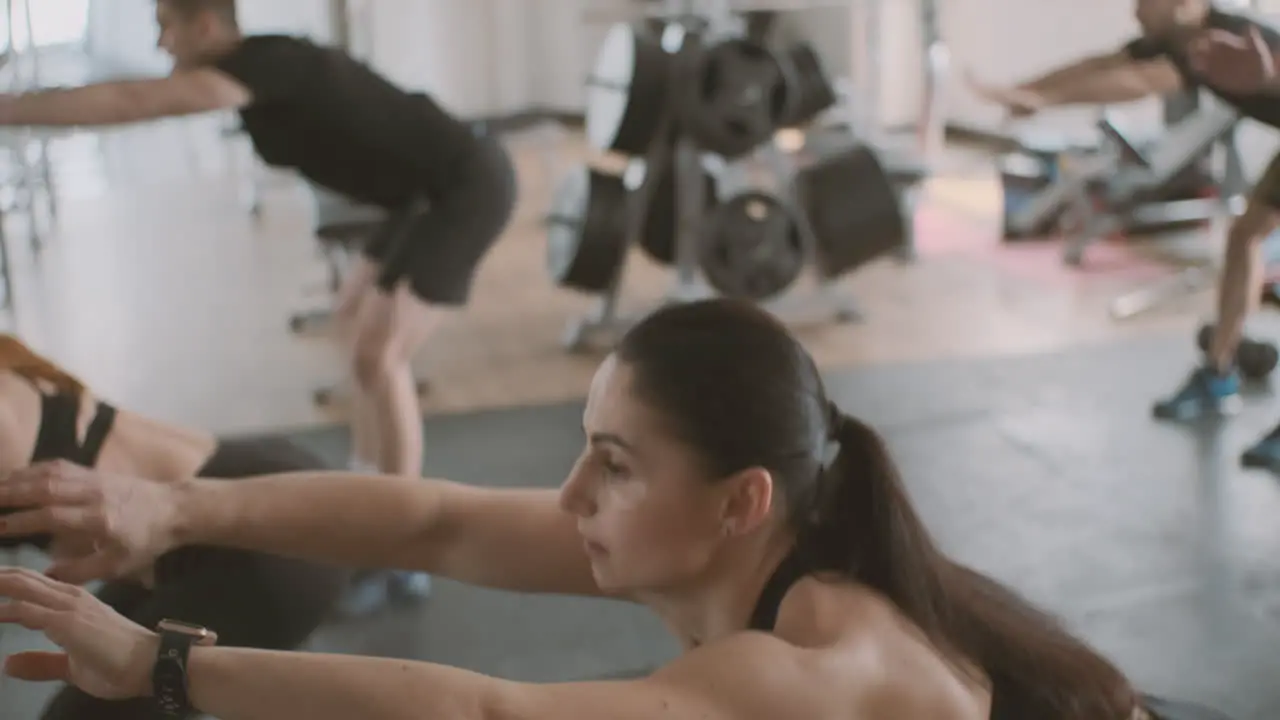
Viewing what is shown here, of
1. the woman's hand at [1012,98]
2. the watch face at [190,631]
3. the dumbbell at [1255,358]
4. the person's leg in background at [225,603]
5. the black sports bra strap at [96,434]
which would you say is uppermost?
the woman's hand at [1012,98]

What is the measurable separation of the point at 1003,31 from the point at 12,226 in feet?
15.8

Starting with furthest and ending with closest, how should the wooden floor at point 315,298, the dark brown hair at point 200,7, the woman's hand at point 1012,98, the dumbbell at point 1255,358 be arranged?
the wooden floor at point 315,298 < the dumbbell at point 1255,358 < the woman's hand at point 1012,98 < the dark brown hair at point 200,7

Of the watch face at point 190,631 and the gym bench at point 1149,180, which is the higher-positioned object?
the watch face at point 190,631

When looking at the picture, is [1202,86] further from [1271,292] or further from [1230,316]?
[1271,292]

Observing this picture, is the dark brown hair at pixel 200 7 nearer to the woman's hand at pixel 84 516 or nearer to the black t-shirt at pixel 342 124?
→ the black t-shirt at pixel 342 124

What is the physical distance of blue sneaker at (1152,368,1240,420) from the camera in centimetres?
374

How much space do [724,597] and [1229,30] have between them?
278 cm

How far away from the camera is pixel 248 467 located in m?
1.83

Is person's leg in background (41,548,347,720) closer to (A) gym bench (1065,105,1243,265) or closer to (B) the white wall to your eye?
(A) gym bench (1065,105,1243,265)

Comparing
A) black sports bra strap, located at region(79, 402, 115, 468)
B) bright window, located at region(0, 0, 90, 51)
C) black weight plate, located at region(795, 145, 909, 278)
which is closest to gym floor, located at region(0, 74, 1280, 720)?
black weight plate, located at region(795, 145, 909, 278)

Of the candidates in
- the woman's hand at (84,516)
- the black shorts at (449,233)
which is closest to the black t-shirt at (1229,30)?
the black shorts at (449,233)

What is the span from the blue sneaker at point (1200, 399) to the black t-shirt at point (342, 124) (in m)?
1.95

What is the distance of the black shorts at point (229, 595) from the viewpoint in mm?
1652

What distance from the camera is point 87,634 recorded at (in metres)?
1.11
